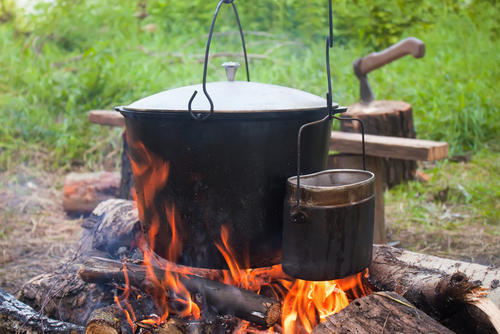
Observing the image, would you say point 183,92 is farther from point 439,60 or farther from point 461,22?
point 461,22

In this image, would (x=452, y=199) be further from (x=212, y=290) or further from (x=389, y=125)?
(x=212, y=290)

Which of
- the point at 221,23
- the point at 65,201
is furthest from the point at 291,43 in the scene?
the point at 65,201

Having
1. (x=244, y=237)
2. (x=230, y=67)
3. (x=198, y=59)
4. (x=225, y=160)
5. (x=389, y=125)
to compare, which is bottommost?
(x=244, y=237)

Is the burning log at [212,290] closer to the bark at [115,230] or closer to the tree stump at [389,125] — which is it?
the bark at [115,230]

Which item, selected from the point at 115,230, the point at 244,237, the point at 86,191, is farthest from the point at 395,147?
the point at 86,191

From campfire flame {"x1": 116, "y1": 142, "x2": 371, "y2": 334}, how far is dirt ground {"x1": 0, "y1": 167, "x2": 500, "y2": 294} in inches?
41.7

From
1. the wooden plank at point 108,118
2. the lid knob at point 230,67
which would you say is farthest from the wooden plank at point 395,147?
the wooden plank at point 108,118

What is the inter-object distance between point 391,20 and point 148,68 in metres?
3.63

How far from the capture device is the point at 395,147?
9.02 ft

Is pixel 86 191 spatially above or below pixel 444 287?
below

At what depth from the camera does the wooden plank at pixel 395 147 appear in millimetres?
2652

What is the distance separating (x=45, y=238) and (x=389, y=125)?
9.65ft

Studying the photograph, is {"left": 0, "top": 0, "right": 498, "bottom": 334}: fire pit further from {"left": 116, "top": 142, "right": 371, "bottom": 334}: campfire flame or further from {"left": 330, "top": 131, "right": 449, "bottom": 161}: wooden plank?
{"left": 330, "top": 131, "right": 449, "bottom": 161}: wooden plank

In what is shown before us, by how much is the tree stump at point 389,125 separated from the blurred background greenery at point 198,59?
0.96m
